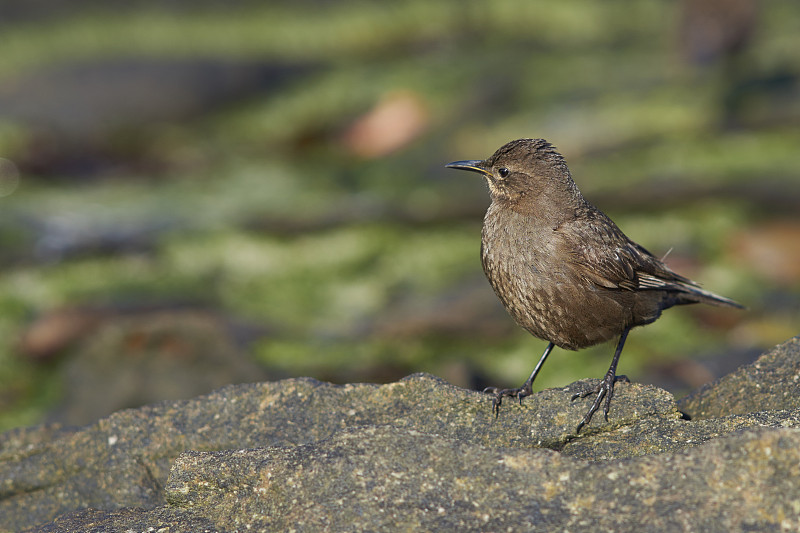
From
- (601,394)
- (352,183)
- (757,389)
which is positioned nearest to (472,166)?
(601,394)

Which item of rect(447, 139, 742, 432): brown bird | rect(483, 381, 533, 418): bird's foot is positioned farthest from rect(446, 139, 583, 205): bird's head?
rect(483, 381, 533, 418): bird's foot

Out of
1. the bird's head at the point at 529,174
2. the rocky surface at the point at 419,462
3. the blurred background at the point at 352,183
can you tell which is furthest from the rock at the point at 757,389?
the blurred background at the point at 352,183

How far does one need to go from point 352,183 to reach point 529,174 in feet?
22.6

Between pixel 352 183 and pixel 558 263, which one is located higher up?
pixel 352 183

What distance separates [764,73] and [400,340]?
24.1 feet

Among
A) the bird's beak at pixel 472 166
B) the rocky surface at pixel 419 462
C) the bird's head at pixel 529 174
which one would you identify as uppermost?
the bird's beak at pixel 472 166

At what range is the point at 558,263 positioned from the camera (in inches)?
193

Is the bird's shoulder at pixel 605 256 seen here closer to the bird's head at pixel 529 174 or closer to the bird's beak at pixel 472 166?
the bird's head at pixel 529 174

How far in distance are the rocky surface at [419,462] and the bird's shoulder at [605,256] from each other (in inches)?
27.4

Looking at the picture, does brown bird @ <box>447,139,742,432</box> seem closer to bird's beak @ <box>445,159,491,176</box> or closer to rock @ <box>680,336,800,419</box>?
bird's beak @ <box>445,159,491,176</box>

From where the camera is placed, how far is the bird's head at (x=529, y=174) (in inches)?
204

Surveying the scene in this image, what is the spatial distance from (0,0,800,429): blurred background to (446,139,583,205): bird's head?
5.51ft

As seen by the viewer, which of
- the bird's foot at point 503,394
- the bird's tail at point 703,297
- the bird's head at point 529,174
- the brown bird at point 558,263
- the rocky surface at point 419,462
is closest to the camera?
the rocky surface at point 419,462

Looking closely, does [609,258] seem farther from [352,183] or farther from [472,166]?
[352,183]
